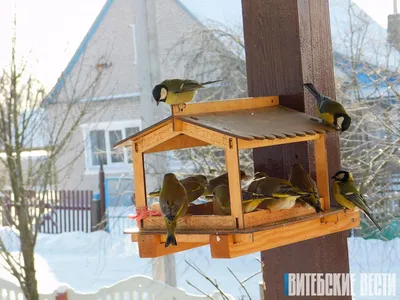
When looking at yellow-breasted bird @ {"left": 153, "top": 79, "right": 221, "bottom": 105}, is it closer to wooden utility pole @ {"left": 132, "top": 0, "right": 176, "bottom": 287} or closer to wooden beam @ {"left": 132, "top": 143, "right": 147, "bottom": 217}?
wooden beam @ {"left": 132, "top": 143, "right": 147, "bottom": 217}

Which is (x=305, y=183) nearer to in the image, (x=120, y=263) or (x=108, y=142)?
(x=120, y=263)

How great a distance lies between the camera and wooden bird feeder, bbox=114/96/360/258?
1.79 meters

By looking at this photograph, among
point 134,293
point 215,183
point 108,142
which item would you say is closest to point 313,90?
point 215,183

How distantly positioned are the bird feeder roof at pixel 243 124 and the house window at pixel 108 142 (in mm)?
7918

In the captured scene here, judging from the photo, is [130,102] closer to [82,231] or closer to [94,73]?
[94,73]

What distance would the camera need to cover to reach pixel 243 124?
1.88 meters

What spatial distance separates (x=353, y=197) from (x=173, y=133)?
1.85 ft

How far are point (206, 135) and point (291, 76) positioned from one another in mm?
351

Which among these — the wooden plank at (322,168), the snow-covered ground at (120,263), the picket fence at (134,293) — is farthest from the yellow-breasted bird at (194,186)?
the snow-covered ground at (120,263)

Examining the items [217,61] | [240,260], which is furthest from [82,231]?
[217,61]

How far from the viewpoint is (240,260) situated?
25.8ft

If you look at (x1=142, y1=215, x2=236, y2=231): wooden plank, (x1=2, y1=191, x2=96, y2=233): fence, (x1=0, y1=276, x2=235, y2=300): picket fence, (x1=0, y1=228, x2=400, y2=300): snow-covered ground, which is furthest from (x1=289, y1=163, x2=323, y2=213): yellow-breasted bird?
(x1=2, y1=191, x2=96, y2=233): fence

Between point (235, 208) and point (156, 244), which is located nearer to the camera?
point (235, 208)

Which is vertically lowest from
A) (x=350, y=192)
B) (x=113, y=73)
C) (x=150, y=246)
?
(x=150, y=246)
